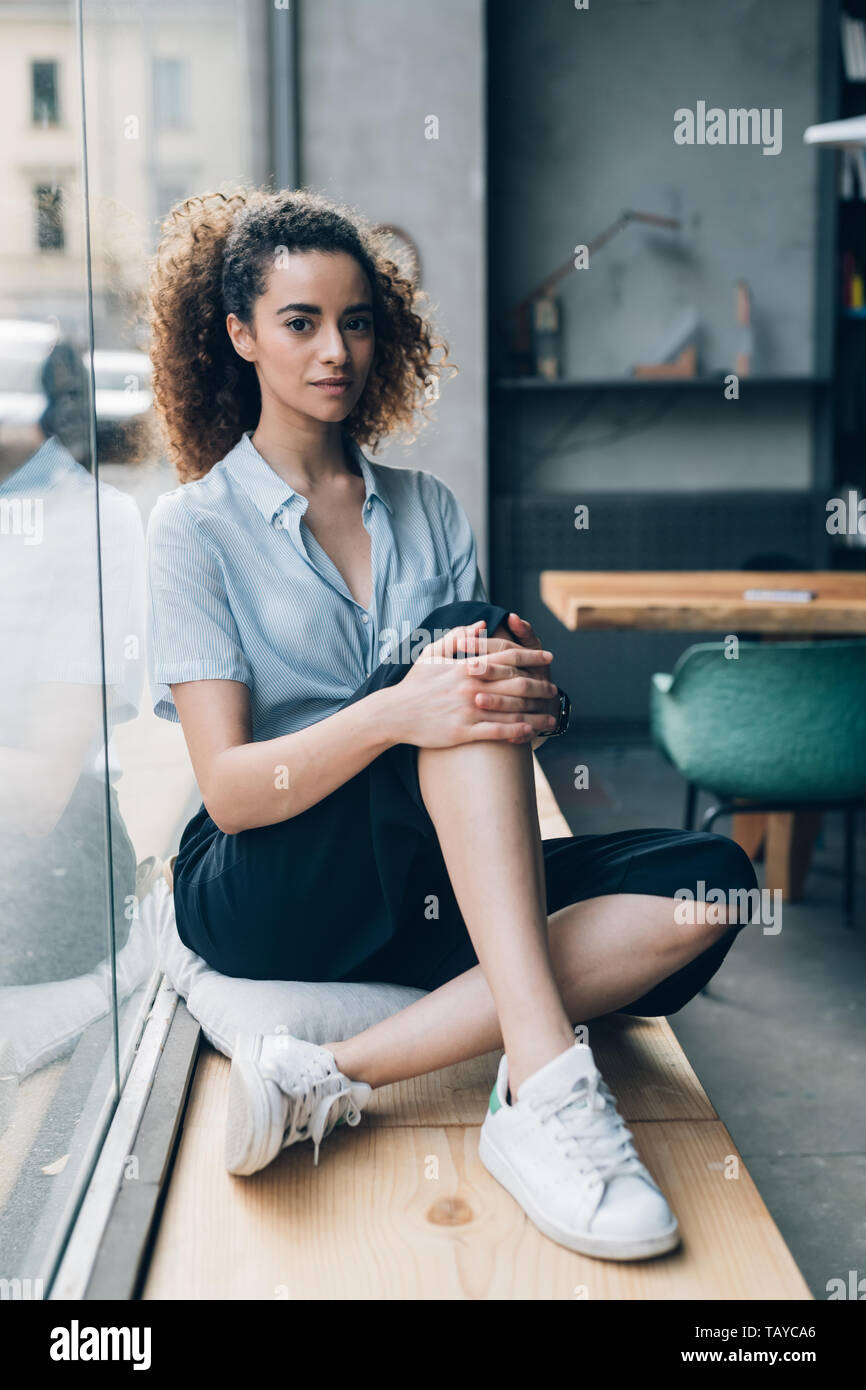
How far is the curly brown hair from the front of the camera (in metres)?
1.47

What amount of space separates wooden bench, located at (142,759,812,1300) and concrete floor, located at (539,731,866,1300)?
43 cm

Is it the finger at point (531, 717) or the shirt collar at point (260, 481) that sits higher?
the shirt collar at point (260, 481)


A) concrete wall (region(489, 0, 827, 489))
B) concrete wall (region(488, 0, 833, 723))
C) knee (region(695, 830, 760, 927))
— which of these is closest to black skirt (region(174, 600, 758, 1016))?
knee (region(695, 830, 760, 927))

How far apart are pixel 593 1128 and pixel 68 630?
65 cm

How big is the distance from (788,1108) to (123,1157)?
1.18 m

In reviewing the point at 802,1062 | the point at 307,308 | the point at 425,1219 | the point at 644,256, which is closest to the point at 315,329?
the point at 307,308

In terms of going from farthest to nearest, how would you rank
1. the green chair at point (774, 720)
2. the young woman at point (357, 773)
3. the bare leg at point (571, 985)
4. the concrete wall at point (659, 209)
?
1. the concrete wall at point (659, 209)
2. the green chair at point (774, 720)
3. the bare leg at point (571, 985)
4. the young woman at point (357, 773)

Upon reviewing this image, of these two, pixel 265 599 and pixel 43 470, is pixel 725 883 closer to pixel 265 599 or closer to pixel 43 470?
pixel 265 599

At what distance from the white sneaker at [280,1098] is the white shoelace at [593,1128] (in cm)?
20

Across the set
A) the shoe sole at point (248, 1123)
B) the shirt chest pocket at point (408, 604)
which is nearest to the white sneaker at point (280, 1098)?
the shoe sole at point (248, 1123)

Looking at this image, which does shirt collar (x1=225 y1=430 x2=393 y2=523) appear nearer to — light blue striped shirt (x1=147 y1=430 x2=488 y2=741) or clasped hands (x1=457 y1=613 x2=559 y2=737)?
light blue striped shirt (x1=147 y1=430 x2=488 y2=741)

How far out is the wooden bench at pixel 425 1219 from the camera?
1.00 meters

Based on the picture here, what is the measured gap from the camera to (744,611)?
8.41 ft

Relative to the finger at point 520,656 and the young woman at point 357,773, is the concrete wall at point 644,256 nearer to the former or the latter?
the young woman at point 357,773
